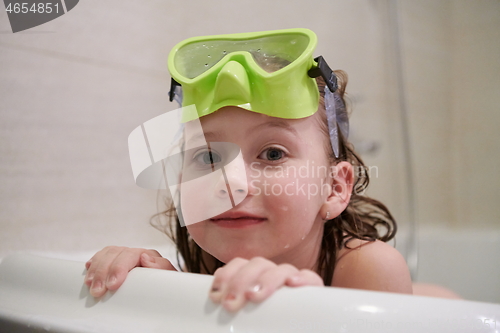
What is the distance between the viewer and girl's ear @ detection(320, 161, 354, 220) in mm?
742

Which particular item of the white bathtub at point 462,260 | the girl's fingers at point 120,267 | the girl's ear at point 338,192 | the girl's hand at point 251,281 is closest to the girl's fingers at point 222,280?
the girl's hand at point 251,281

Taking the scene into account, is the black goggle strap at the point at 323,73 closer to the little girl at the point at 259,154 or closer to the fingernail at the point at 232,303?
the little girl at the point at 259,154

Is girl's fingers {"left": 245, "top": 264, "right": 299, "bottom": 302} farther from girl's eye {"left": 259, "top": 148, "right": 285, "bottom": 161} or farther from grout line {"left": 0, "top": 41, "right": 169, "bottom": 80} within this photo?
grout line {"left": 0, "top": 41, "right": 169, "bottom": 80}

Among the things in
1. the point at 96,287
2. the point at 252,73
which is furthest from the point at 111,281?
the point at 252,73

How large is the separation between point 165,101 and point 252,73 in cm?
29

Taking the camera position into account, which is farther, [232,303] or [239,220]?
[239,220]

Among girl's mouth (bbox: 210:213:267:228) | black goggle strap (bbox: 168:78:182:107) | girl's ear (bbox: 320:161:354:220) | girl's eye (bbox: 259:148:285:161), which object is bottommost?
girl's ear (bbox: 320:161:354:220)

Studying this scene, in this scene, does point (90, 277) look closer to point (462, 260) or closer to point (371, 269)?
point (371, 269)

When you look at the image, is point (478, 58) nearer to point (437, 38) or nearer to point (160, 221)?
point (437, 38)

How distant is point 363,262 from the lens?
2.44 ft

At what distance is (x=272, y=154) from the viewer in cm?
65

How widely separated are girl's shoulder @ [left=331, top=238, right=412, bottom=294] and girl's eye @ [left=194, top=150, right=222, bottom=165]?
0.37m

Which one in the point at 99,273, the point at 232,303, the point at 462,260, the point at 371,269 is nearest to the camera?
the point at 232,303

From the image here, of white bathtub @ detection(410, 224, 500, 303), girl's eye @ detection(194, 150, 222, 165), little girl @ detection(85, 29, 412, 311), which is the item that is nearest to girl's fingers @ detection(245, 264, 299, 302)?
little girl @ detection(85, 29, 412, 311)
